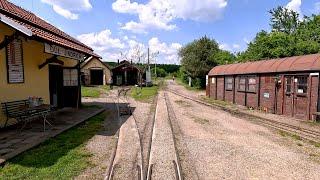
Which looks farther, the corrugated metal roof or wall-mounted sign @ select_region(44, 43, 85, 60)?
the corrugated metal roof

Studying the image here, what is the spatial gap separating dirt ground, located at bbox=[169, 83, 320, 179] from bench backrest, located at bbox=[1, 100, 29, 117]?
519cm

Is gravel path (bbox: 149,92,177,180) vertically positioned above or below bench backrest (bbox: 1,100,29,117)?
below

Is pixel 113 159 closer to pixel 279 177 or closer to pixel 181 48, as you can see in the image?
pixel 279 177

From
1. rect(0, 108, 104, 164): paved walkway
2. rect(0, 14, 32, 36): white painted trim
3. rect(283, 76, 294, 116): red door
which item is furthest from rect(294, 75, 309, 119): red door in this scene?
rect(0, 14, 32, 36): white painted trim

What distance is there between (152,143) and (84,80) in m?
40.1

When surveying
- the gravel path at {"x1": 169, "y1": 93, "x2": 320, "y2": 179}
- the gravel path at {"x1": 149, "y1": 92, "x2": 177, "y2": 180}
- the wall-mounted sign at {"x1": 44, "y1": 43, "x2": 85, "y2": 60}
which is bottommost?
the gravel path at {"x1": 169, "y1": 93, "x2": 320, "y2": 179}

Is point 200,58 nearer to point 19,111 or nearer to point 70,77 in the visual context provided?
point 70,77

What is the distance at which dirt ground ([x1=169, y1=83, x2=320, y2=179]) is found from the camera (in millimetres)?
6031

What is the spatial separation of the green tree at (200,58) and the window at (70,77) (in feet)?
91.8

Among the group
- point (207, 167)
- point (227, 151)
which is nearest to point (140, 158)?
point (207, 167)

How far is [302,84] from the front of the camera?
14.1 m

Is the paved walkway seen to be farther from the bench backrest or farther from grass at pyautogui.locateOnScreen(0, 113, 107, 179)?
the bench backrest

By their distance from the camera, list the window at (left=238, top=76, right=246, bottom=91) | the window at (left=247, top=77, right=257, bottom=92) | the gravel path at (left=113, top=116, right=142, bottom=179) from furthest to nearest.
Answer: the window at (left=238, top=76, right=246, bottom=91), the window at (left=247, top=77, right=257, bottom=92), the gravel path at (left=113, top=116, right=142, bottom=179)

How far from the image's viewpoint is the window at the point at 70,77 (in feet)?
50.3
